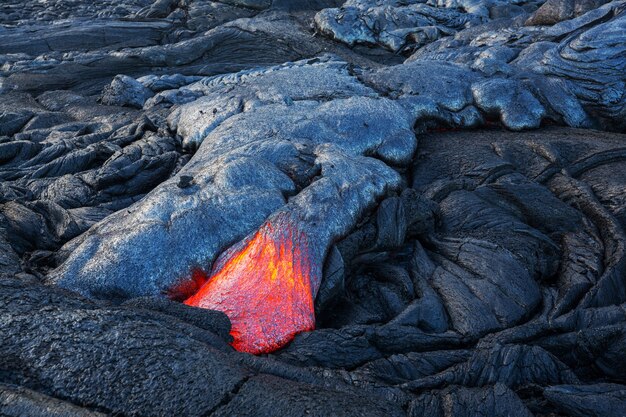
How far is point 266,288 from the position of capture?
5918mm

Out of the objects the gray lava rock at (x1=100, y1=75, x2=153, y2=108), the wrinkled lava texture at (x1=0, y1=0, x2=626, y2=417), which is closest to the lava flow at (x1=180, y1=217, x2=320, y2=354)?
the wrinkled lava texture at (x1=0, y1=0, x2=626, y2=417)

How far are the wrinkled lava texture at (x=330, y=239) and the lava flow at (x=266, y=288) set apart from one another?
0.9 inches

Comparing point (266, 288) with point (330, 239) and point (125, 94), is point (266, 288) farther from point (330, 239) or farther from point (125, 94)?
point (125, 94)

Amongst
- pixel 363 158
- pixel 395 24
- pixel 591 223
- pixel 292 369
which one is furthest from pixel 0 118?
pixel 395 24

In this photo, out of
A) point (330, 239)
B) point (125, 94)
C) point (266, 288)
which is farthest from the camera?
point (125, 94)

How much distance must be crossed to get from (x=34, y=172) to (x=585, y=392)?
8613 millimetres

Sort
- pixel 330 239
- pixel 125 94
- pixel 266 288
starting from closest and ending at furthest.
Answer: pixel 266 288 < pixel 330 239 < pixel 125 94

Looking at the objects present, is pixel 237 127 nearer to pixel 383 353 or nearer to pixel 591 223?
pixel 383 353

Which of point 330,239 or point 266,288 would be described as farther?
point 330,239

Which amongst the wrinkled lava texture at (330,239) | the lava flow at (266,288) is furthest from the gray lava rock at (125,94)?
the lava flow at (266,288)

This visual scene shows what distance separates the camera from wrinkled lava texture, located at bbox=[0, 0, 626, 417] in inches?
157

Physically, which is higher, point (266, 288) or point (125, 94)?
point (125, 94)

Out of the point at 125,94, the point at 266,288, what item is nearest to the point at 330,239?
the point at 266,288

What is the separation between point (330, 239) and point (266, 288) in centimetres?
109
